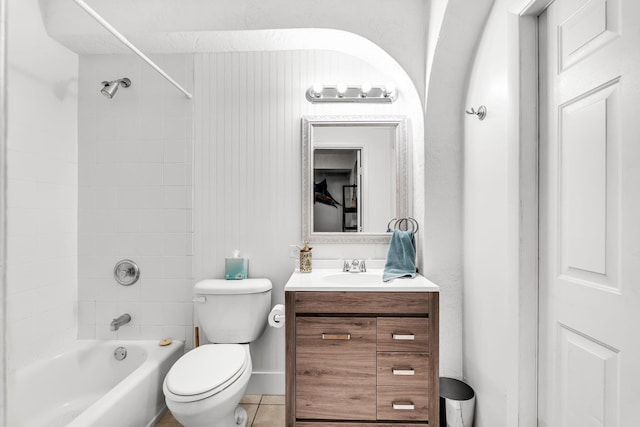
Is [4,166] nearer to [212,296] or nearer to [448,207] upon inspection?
[212,296]

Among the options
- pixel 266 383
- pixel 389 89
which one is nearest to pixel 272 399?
pixel 266 383

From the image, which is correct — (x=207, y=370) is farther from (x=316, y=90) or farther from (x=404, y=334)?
(x=316, y=90)

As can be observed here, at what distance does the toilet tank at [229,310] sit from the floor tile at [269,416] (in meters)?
0.43

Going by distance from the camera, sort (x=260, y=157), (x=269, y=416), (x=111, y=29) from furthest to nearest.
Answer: (x=260, y=157)
(x=269, y=416)
(x=111, y=29)

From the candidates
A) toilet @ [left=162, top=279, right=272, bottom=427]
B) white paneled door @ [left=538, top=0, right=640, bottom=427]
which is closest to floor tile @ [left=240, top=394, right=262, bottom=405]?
toilet @ [left=162, top=279, right=272, bottom=427]

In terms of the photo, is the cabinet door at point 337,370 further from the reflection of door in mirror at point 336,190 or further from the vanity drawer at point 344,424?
the reflection of door in mirror at point 336,190

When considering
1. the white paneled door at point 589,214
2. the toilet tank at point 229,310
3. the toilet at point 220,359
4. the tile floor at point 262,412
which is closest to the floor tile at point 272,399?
the tile floor at point 262,412

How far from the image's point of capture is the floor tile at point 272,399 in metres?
2.15

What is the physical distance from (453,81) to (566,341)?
Answer: 134 cm

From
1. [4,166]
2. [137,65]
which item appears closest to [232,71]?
[137,65]

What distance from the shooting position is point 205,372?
5.31ft

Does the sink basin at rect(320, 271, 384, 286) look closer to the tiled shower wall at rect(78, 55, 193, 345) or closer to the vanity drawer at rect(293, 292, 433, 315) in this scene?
the vanity drawer at rect(293, 292, 433, 315)

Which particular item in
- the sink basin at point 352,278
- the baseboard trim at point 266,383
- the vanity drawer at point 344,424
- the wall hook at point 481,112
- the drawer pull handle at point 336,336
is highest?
the wall hook at point 481,112

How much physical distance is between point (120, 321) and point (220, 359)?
88 centimetres
